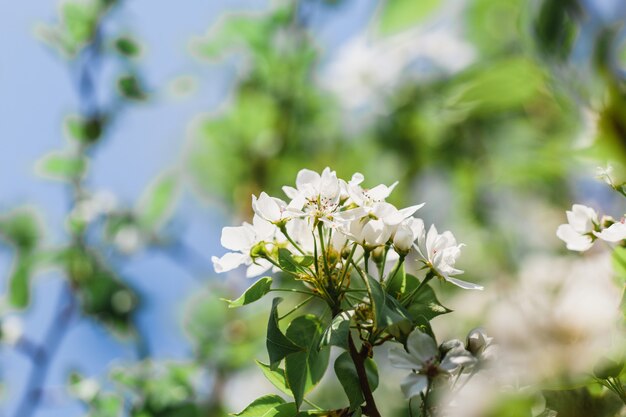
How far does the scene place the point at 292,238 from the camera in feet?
1.48

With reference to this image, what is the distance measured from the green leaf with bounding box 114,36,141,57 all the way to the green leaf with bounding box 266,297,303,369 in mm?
949

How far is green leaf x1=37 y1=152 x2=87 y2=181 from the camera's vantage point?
1.16 meters

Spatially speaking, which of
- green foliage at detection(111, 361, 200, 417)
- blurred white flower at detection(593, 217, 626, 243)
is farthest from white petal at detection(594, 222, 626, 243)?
green foliage at detection(111, 361, 200, 417)

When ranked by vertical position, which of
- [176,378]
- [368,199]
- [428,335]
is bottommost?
[428,335]

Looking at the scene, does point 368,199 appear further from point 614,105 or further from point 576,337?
point 576,337

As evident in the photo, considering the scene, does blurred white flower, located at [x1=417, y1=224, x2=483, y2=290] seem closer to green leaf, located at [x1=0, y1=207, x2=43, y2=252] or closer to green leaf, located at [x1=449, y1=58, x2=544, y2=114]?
green leaf, located at [x1=449, y1=58, x2=544, y2=114]

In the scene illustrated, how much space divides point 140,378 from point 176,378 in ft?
0.18

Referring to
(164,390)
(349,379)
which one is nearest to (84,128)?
(164,390)

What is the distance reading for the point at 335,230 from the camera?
1.41 feet

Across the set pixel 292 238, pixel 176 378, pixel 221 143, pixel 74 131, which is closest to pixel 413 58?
pixel 221 143

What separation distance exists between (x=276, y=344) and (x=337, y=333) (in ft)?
0.12

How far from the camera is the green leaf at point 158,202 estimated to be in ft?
4.10

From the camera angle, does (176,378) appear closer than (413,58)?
Yes

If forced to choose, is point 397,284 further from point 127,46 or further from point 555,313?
point 127,46
